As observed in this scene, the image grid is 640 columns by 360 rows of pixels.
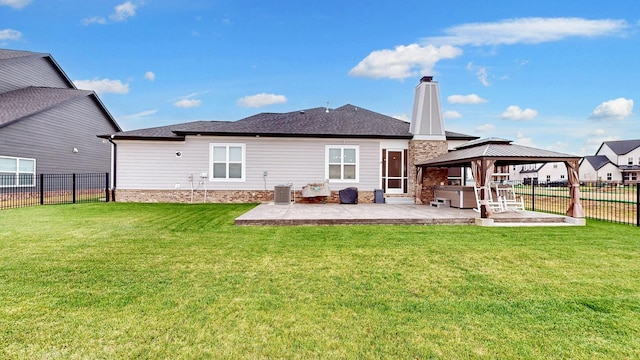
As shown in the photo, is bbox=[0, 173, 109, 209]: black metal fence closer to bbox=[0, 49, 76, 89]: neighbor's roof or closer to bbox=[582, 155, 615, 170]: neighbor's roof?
bbox=[0, 49, 76, 89]: neighbor's roof

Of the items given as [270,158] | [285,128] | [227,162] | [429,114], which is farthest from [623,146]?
[227,162]

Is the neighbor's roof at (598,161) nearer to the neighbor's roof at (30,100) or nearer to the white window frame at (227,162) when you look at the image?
the white window frame at (227,162)

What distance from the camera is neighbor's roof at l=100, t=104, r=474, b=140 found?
13.1m

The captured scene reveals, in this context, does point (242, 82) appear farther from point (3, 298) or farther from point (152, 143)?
point (3, 298)

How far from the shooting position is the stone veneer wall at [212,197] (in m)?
13.3

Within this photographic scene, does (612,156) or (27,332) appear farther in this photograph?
(612,156)

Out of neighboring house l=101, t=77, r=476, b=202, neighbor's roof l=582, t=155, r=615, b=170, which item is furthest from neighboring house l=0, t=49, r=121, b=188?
neighbor's roof l=582, t=155, r=615, b=170

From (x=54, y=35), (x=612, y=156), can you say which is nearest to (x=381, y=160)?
(x=54, y=35)

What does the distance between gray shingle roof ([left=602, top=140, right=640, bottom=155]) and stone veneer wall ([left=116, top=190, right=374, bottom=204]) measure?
62550 mm

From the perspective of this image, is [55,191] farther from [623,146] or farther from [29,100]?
[623,146]

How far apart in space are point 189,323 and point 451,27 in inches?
675

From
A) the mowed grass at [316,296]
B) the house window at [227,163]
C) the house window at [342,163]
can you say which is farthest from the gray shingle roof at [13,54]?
the house window at [342,163]

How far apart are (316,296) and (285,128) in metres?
10.9

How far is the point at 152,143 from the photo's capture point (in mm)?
13297
